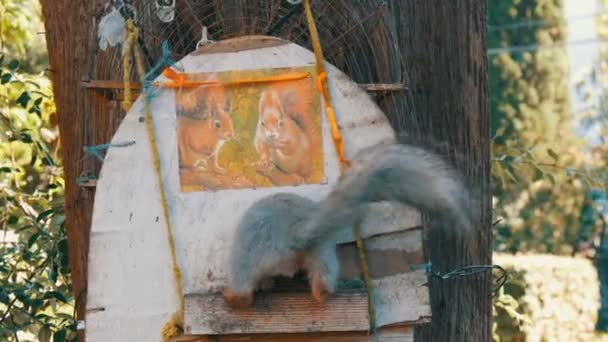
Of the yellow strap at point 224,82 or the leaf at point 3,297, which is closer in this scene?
the yellow strap at point 224,82


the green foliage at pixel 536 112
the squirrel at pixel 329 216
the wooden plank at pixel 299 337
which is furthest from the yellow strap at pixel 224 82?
the green foliage at pixel 536 112

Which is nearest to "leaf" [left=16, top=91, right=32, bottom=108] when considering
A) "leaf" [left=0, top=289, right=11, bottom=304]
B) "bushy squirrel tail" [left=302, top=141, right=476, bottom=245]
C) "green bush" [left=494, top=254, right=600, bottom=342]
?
"leaf" [left=0, top=289, right=11, bottom=304]

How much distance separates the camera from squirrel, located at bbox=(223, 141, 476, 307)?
189 centimetres

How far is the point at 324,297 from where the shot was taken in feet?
6.35

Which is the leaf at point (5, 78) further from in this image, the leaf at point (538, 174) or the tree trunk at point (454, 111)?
the leaf at point (538, 174)

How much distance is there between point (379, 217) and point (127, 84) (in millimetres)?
573

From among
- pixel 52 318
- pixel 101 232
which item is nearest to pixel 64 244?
pixel 52 318

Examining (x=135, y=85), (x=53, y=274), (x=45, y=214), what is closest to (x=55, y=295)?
(x=53, y=274)

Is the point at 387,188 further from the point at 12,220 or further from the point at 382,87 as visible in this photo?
the point at 12,220

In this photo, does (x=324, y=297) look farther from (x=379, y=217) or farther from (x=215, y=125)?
(x=215, y=125)

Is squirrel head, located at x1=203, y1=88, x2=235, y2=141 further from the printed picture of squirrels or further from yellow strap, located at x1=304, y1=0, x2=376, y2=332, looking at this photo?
yellow strap, located at x1=304, y1=0, x2=376, y2=332

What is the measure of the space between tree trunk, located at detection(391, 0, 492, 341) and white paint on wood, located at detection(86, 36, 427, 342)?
498 millimetres

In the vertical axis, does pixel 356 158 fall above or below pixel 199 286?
above

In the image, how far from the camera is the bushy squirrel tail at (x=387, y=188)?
1.88 m
